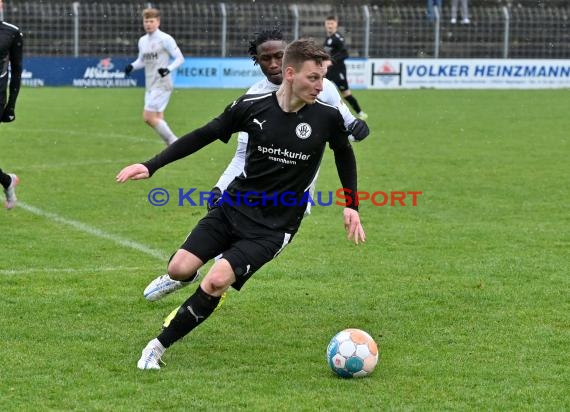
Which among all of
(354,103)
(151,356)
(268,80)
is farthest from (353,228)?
(354,103)

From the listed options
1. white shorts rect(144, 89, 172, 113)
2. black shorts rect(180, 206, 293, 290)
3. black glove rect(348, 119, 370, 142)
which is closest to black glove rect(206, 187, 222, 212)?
black shorts rect(180, 206, 293, 290)

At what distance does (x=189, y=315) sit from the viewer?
5.66 m

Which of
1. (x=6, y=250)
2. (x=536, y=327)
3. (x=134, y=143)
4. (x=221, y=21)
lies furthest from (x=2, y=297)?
(x=221, y=21)

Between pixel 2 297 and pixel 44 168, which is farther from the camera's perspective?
pixel 44 168

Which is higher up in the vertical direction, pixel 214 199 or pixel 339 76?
pixel 214 199

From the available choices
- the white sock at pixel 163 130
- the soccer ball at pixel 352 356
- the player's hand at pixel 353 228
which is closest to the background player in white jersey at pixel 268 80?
the player's hand at pixel 353 228

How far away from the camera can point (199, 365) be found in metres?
5.72

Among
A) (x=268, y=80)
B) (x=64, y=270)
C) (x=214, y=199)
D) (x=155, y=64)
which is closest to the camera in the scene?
(x=214, y=199)

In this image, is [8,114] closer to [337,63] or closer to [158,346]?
[158,346]

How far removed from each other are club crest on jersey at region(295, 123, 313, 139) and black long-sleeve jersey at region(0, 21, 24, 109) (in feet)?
18.1

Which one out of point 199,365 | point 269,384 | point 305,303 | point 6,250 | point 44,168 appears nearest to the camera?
point 269,384

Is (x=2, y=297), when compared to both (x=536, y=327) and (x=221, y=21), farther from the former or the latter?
(x=221, y=21)

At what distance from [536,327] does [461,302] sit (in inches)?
30.3

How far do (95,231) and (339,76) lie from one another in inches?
521
